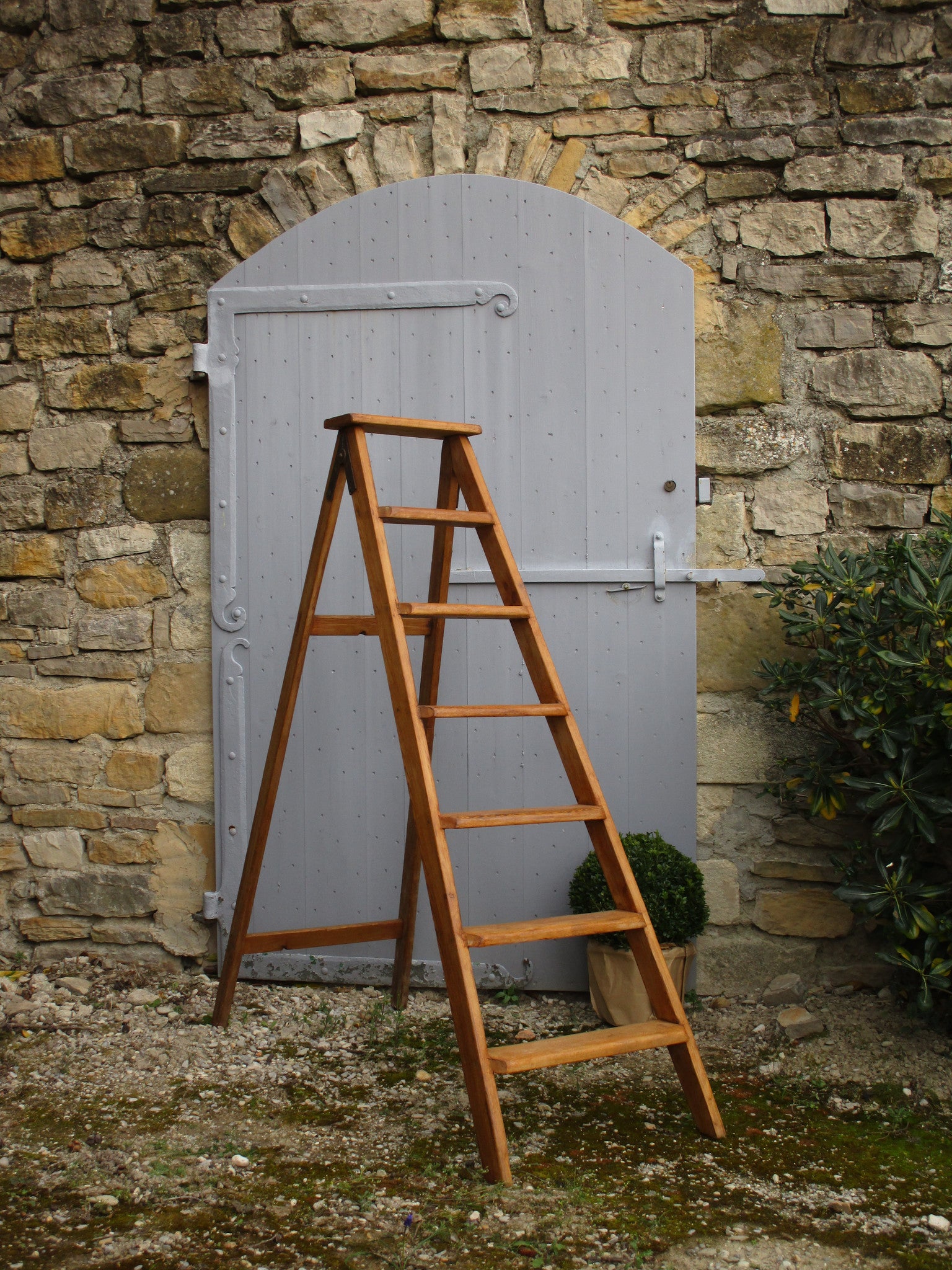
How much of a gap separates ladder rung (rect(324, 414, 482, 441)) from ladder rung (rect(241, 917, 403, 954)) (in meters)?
1.37

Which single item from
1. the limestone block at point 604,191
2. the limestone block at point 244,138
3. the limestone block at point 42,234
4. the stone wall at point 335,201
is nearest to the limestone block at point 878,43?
the stone wall at point 335,201

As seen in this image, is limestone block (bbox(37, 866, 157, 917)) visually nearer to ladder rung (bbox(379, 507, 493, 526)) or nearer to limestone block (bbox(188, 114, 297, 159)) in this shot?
ladder rung (bbox(379, 507, 493, 526))

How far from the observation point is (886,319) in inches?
121

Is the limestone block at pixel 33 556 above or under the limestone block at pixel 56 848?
above

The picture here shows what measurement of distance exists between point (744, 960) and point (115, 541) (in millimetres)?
2339

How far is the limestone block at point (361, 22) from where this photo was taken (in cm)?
319

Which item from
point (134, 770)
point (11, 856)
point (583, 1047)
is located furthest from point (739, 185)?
point (11, 856)

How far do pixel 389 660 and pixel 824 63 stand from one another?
2.26 m

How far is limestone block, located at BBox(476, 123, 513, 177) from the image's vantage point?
317 cm

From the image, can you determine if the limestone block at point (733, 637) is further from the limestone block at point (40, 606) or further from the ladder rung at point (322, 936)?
the limestone block at point (40, 606)

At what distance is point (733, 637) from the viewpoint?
3.10 meters

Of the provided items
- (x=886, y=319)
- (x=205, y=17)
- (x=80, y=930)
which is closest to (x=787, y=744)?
(x=886, y=319)

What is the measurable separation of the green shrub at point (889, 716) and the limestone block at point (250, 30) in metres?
2.29

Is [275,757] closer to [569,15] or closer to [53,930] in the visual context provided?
[53,930]
